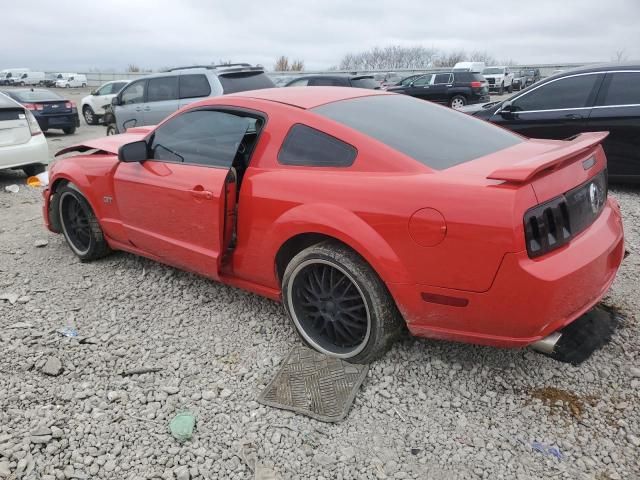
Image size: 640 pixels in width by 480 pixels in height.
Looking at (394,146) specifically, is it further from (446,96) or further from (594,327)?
(446,96)

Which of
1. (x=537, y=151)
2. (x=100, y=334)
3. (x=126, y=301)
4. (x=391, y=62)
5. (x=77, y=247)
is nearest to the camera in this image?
(x=537, y=151)

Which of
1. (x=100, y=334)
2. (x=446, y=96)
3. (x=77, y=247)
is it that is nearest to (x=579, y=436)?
(x=100, y=334)

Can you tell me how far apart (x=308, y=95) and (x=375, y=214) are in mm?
1159

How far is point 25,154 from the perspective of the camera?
7.40m

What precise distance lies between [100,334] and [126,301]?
1.52 ft

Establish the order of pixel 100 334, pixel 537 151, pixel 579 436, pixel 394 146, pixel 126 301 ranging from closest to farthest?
pixel 579 436
pixel 394 146
pixel 537 151
pixel 100 334
pixel 126 301

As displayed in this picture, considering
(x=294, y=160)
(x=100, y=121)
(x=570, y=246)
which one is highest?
(x=294, y=160)

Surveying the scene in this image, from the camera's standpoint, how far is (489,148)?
9.55 feet

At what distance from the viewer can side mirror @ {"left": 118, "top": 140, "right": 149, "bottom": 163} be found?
3.58 metres

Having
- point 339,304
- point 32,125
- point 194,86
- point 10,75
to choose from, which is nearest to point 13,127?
point 32,125

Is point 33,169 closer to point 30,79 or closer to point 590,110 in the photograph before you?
point 590,110

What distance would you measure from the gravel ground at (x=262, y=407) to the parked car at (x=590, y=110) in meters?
2.65

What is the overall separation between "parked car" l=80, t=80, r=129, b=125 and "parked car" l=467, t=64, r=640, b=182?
1426 centimetres

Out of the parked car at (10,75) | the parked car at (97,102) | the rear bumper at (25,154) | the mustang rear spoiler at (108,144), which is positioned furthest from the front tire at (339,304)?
the parked car at (10,75)
